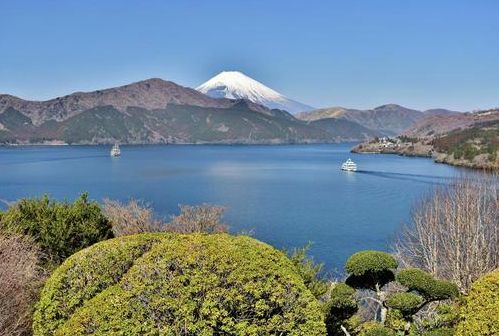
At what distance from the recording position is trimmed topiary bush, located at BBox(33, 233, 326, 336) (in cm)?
870

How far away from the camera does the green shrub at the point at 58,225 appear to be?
1875cm

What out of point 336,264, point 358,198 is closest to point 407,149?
point 358,198

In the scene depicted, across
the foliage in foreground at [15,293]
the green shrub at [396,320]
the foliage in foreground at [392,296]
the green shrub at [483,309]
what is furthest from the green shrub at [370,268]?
the foliage in foreground at [15,293]

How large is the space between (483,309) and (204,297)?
17.3 feet

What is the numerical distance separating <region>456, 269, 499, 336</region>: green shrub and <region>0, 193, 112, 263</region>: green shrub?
13.9 meters

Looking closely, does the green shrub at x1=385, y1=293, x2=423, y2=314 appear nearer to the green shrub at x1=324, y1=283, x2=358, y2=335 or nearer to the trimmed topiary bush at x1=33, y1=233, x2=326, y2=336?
the green shrub at x1=324, y1=283, x2=358, y2=335

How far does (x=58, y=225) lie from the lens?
18891 millimetres

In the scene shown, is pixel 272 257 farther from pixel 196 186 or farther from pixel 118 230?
pixel 196 186

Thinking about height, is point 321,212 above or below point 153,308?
below

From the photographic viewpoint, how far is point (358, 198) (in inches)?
2926

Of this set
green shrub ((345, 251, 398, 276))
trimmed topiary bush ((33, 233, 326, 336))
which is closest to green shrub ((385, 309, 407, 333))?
green shrub ((345, 251, 398, 276))

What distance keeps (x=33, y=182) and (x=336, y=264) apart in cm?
7268

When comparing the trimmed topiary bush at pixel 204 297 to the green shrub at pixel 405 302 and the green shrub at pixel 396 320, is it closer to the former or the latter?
the green shrub at pixel 405 302

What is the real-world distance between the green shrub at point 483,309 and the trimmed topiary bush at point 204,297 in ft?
9.62
